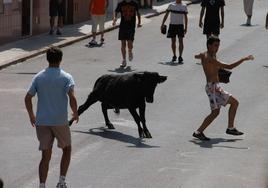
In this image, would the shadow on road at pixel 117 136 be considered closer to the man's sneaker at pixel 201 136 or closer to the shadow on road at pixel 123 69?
the man's sneaker at pixel 201 136

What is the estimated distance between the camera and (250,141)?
51.2 feet

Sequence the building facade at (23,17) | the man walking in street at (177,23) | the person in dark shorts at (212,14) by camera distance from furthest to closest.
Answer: the building facade at (23,17) → the person in dark shorts at (212,14) → the man walking in street at (177,23)

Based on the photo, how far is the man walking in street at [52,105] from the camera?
11539 millimetres

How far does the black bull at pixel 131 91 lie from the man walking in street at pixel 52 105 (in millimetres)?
3579

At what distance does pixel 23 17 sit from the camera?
30.2 meters

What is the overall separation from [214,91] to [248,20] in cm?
2046

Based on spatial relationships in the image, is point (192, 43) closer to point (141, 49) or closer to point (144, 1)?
point (141, 49)

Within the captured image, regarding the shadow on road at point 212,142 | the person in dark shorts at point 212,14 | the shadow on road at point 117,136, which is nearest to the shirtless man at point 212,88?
the shadow on road at point 212,142

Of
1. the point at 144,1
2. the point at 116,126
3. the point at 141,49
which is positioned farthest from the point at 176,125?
the point at 144,1

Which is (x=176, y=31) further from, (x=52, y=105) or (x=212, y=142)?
(x=52, y=105)

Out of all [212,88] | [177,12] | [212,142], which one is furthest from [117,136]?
[177,12]

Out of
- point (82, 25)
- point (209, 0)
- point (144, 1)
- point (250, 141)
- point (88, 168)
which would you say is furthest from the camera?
point (144, 1)

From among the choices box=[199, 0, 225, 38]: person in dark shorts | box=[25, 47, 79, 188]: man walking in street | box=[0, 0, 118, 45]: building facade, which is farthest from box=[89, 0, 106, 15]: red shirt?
box=[25, 47, 79, 188]: man walking in street

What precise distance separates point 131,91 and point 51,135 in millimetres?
4037
